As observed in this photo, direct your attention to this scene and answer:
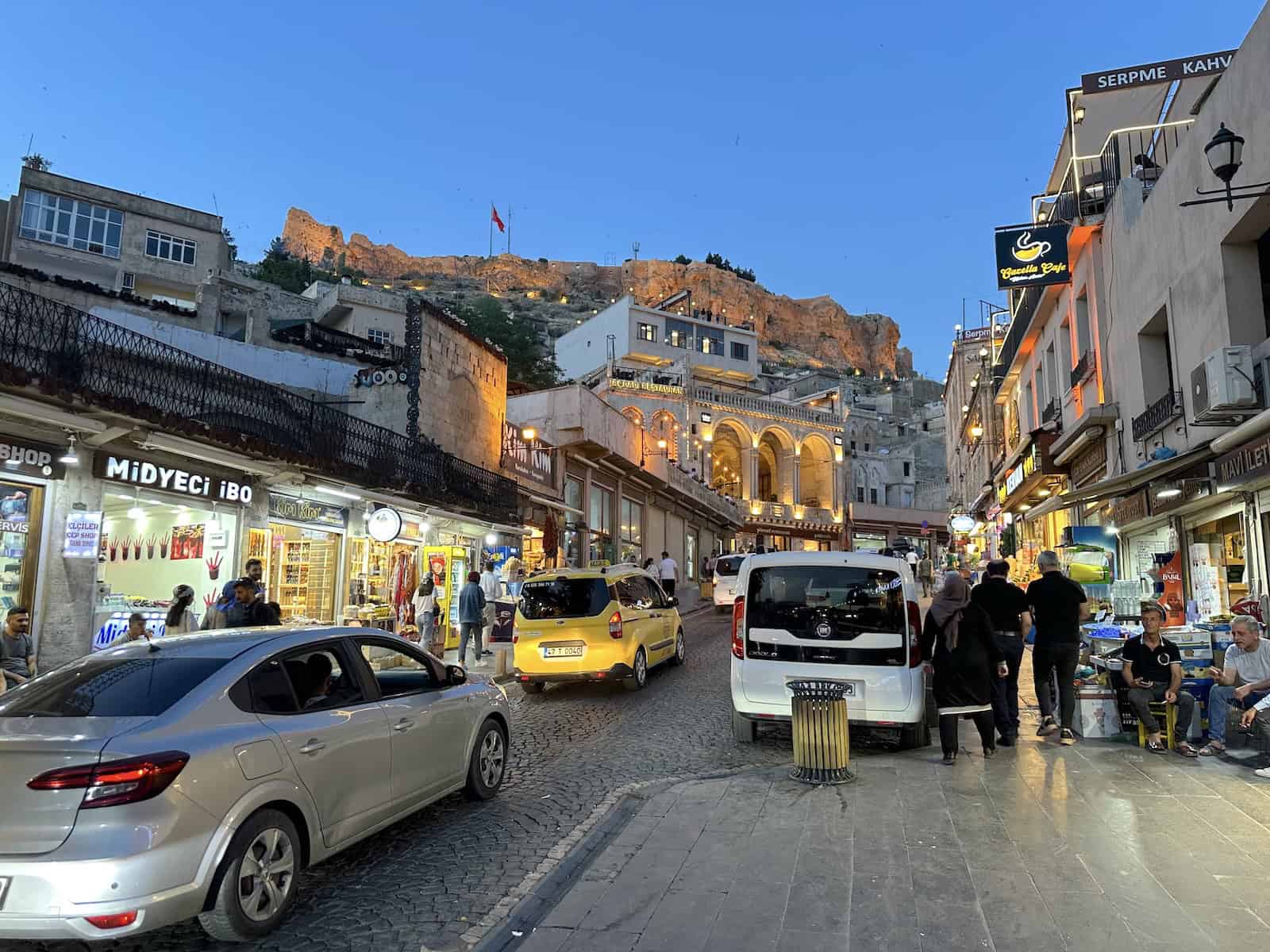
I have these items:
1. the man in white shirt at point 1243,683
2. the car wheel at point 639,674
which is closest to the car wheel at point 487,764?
the car wheel at point 639,674

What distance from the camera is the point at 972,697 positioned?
7535mm

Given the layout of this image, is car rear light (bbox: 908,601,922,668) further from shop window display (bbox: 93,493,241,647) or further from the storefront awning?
shop window display (bbox: 93,493,241,647)

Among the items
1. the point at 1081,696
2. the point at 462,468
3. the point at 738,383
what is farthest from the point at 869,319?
the point at 1081,696

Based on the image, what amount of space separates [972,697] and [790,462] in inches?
2291

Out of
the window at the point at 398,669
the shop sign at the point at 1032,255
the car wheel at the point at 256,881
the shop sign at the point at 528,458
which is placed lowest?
the car wheel at the point at 256,881

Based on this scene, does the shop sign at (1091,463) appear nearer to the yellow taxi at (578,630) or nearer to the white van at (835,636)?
the yellow taxi at (578,630)

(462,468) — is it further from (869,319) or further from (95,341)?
(869,319)

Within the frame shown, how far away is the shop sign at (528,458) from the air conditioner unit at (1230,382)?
17.2 meters

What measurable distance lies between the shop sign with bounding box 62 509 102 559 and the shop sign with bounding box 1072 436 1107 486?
17.9 meters

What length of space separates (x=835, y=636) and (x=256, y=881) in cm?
548

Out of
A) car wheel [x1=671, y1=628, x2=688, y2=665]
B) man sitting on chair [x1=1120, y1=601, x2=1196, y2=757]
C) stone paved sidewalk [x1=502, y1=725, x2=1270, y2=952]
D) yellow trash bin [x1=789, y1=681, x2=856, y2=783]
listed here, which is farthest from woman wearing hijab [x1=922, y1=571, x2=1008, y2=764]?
car wheel [x1=671, y1=628, x2=688, y2=665]

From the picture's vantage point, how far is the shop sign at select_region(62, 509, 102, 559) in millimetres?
10398

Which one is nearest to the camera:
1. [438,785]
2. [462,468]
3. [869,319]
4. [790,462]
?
[438,785]

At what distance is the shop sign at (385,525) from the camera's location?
16031mm
